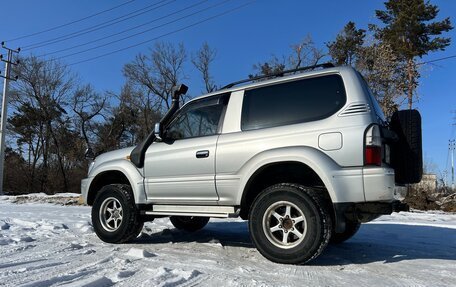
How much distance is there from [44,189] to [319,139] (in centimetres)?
4131


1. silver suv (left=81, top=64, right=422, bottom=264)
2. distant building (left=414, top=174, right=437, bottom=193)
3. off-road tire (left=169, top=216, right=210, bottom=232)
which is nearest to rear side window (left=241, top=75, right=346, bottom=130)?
silver suv (left=81, top=64, right=422, bottom=264)

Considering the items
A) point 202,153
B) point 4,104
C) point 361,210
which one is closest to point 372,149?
point 361,210

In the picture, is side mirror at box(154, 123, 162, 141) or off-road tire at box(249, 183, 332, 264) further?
side mirror at box(154, 123, 162, 141)

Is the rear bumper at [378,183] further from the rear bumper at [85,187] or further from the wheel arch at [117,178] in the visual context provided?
the rear bumper at [85,187]

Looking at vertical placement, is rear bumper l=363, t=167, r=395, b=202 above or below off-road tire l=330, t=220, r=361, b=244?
above

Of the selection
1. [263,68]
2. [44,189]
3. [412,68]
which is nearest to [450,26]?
[412,68]

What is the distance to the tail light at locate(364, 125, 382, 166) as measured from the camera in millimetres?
4301

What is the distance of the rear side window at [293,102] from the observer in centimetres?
476

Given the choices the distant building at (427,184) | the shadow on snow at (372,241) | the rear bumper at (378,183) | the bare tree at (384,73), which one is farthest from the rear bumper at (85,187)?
the bare tree at (384,73)

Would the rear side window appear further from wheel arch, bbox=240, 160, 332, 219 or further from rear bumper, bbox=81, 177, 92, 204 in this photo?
rear bumper, bbox=81, 177, 92, 204

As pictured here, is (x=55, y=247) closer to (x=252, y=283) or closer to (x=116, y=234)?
(x=116, y=234)

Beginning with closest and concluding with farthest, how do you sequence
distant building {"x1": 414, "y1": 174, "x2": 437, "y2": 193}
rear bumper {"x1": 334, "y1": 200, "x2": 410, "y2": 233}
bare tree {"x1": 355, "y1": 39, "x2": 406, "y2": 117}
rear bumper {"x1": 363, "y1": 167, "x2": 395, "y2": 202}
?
rear bumper {"x1": 363, "y1": 167, "x2": 395, "y2": 202}, rear bumper {"x1": 334, "y1": 200, "x2": 410, "y2": 233}, distant building {"x1": 414, "y1": 174, "x2": 437, "y2": 193}, bare tree {"x1": 355, "y1": 39, "x2": 406, "y2": 117}

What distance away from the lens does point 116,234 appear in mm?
6148

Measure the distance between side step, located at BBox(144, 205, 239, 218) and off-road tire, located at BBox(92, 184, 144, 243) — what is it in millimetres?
236
